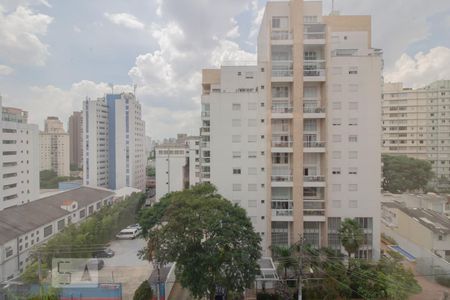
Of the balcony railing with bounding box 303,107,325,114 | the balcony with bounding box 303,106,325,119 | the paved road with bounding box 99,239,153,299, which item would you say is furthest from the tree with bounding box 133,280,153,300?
the balcony railing with bounding box 303,107,325,114

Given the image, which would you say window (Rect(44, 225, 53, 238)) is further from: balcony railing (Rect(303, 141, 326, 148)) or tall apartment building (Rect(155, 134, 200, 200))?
balcony railing (Rect(303, 141, 326, 148))

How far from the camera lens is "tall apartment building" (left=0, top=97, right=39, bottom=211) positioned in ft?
83.4

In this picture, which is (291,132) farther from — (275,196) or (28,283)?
(28,283)

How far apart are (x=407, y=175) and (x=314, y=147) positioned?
2480 centimetres

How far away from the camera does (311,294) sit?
12.8 m

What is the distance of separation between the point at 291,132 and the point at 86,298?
49.2ft

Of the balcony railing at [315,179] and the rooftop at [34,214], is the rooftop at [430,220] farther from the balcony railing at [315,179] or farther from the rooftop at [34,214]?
the rooftop at [34,214]

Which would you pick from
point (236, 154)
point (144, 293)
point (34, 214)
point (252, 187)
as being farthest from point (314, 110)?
point (34, 214)

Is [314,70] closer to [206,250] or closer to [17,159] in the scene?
[206,250]

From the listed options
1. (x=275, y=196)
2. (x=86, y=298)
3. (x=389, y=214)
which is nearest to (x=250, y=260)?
(x=275, y=196)

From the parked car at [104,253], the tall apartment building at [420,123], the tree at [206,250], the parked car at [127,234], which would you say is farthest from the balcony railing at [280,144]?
the tall apartment building at [420,123]

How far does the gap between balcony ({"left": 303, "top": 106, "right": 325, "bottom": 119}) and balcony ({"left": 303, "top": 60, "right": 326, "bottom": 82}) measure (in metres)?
1.88

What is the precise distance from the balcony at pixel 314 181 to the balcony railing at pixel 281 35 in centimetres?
936

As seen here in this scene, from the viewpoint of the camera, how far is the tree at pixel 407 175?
112ft
